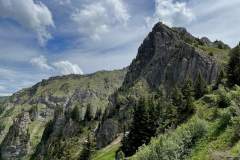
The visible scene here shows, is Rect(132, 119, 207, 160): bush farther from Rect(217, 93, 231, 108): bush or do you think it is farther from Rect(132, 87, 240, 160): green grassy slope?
Rect(217, 93, 231, 108): bush

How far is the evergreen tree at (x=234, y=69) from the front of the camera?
68625mm

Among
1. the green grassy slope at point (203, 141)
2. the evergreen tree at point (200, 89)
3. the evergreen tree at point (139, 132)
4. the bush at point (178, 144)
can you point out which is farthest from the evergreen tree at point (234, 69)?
the bush at point (178, 144)

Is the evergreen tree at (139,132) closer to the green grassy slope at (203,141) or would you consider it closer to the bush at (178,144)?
the green grassy slope at (203,141)

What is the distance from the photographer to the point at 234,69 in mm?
71125

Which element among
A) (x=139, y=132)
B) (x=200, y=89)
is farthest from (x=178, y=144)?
(x=200, y=89)

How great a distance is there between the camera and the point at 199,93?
89062 millimetres

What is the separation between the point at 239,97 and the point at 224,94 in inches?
378

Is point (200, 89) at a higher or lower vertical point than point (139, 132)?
higher

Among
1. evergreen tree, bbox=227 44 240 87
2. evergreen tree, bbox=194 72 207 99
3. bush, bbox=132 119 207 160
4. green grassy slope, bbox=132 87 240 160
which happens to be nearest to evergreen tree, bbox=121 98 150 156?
evergreen tree, bbox=194 72 207 99

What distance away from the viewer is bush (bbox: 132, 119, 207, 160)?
29844mm

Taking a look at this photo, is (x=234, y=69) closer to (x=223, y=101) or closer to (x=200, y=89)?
(x=200, y=89)

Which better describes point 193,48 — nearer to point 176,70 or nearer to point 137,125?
point 176,70

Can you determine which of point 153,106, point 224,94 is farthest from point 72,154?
point 224,94

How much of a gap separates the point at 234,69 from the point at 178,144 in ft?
147
